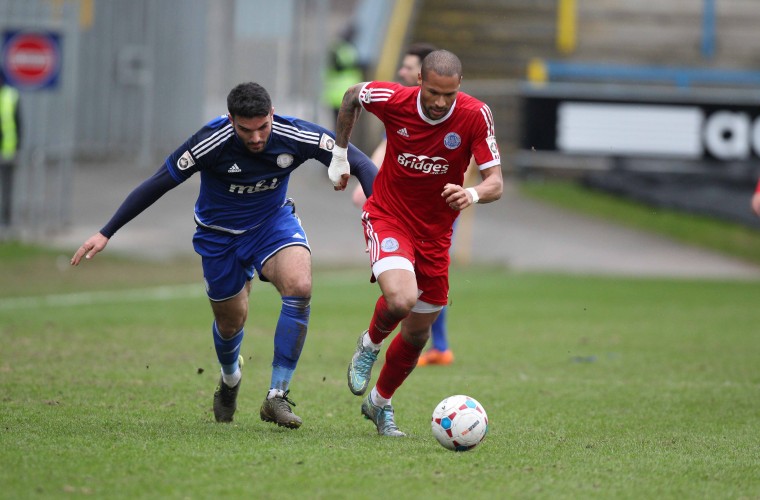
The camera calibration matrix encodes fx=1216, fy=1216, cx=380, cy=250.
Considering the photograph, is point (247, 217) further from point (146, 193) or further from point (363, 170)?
point (363, 170)

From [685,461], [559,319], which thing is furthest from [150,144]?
[685,461]

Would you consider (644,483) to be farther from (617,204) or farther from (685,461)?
(617,204)

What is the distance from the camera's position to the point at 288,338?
7328 mm

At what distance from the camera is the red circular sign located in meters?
18.7

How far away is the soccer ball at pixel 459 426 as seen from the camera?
6.65m

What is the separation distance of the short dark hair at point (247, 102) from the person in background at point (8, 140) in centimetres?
1363

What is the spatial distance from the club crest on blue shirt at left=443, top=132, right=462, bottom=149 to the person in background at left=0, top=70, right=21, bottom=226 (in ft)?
46.1

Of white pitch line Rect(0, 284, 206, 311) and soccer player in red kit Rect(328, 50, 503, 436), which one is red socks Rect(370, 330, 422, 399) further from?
white pitch line Rect(0, 284, 206, 311)

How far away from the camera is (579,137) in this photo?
24.6 meters

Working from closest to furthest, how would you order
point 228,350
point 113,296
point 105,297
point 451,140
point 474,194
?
point 474,194, point 451,140, point 228,350, point 105,297, point 113,296

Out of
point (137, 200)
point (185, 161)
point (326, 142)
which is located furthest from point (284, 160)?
point (137, 200)

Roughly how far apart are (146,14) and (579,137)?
435 inches

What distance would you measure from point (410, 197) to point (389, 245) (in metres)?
0.36

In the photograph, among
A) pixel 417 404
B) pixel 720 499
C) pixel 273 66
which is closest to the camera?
pixel 720 499
